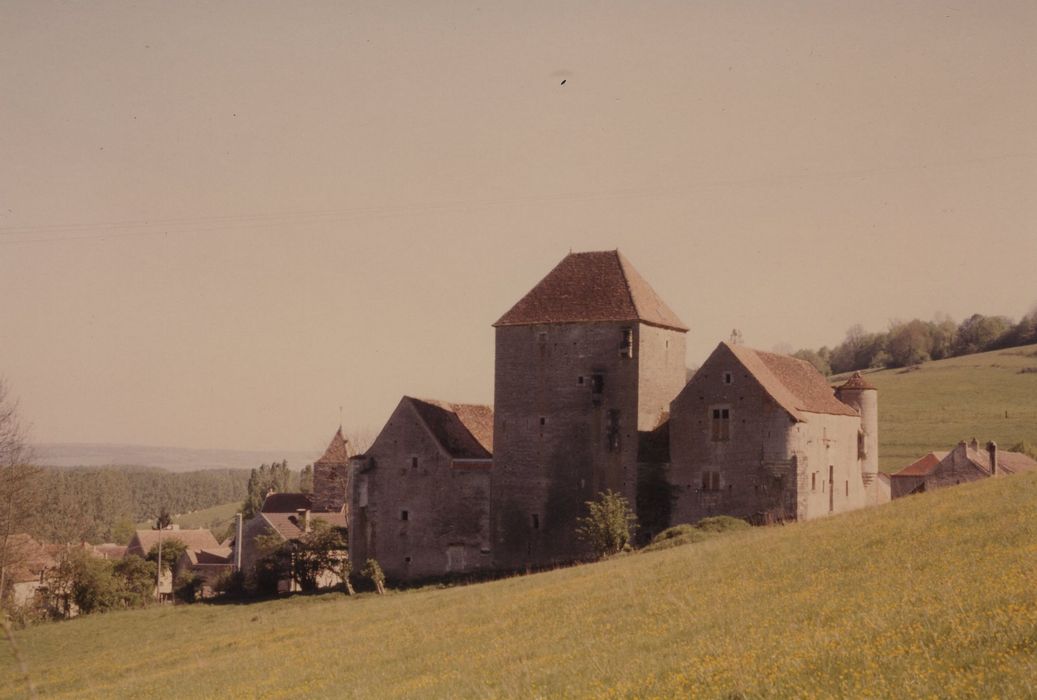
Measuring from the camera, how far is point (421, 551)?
174ft

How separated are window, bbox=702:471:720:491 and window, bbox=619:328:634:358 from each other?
6.96 metres

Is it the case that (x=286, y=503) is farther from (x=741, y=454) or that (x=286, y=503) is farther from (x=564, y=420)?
(x=741, y=454)

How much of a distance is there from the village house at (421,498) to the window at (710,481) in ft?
38.8

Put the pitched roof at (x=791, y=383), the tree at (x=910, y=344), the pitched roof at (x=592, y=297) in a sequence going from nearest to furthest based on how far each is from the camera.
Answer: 1. the pitched roof at (x=791, y=383)
2. the pitched roof at (x=592, y=297)
3. the tree at (x=910, y=344)

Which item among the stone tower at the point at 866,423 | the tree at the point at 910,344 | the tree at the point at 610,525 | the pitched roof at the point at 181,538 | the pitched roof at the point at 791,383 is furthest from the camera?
the tree at the point at 910,344

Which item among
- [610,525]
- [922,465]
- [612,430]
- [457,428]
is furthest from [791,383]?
[922,465]

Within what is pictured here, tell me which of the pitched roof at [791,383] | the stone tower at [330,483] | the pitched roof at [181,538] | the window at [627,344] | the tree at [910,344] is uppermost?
the tree at [910,344]

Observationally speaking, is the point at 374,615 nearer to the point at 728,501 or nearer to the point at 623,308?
the point at 728,501

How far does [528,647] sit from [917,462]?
233 feet

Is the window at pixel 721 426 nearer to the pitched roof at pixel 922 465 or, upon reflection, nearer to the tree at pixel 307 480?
the pitched roof at pixel 922 465

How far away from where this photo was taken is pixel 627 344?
49.5 metres

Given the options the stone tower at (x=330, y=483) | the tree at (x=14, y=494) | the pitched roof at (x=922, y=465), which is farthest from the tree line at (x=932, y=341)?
the tree at (x=14, y=494)

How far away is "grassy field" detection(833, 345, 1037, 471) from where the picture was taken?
92125mm

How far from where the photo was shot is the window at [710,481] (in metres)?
46.0
